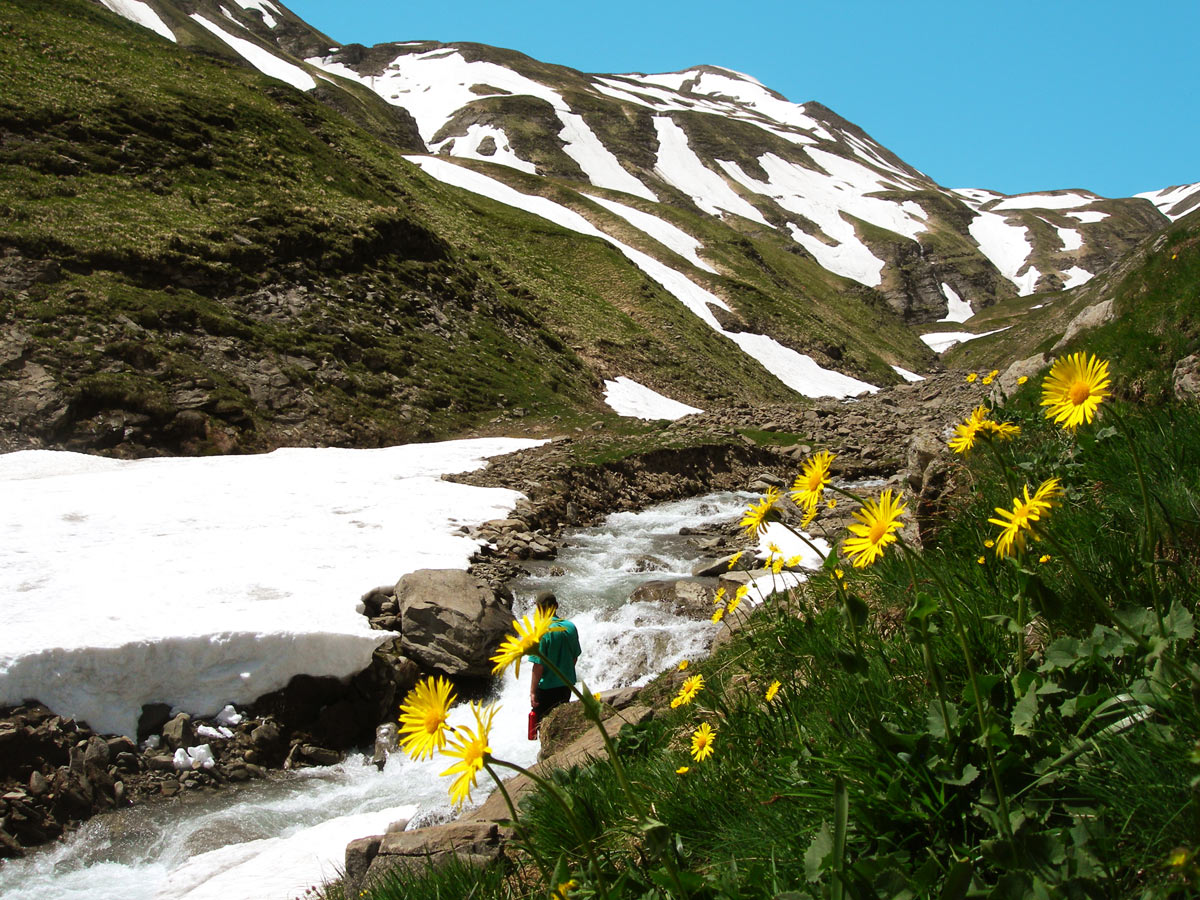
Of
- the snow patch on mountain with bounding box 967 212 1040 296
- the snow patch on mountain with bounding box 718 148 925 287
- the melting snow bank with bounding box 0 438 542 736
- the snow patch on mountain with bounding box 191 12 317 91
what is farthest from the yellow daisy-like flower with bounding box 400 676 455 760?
the snow patch on mountain with bounding box 967 212 1040 296

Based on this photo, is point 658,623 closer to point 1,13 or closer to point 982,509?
point 982,509

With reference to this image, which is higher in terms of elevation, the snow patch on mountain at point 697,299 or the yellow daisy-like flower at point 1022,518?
the snow patch on mountain at point 697,299

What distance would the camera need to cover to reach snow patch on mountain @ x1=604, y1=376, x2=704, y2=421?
29.1 meters

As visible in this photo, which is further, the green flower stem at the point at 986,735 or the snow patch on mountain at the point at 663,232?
the snow patch on mountain at the point at 663,232

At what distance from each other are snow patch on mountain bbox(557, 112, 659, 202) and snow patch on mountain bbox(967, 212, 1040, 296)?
62703 millimetres

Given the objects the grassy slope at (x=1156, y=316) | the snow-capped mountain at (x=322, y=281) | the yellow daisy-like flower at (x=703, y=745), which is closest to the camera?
the yellow daisy-like flower at (x=703, y=745)

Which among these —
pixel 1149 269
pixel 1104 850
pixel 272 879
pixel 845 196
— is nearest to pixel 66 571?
pixel 272 879

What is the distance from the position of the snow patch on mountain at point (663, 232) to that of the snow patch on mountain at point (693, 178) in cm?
3487

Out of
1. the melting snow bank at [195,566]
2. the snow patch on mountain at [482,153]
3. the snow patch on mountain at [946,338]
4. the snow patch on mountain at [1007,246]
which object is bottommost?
the melting snow bank at [195,566]

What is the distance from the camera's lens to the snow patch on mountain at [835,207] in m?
99.6

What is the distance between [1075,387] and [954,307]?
Answer: 11438 cm

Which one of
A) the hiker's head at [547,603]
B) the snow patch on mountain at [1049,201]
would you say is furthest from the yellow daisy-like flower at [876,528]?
the snow patch on mountain at [1049,201]

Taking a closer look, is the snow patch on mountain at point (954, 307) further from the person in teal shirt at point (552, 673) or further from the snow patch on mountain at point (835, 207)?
the person in teal shirt at point (552, 673)

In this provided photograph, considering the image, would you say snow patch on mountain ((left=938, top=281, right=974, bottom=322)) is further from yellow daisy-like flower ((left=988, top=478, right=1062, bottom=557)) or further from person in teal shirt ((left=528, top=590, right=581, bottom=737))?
yellow daisy-like flower ((left=988, top=478, right=1062, bottom=557))
